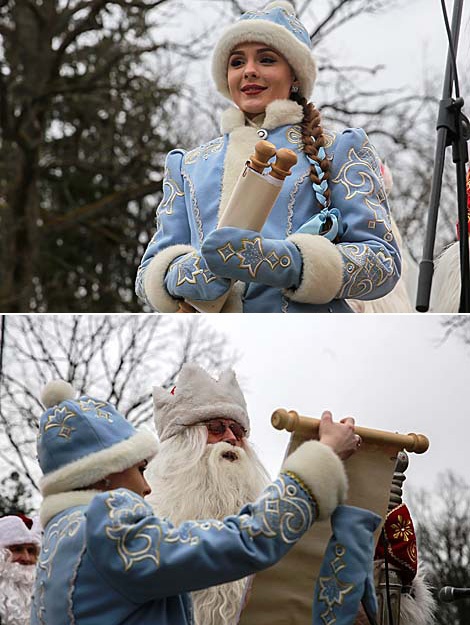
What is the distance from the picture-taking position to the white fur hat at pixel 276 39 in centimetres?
418

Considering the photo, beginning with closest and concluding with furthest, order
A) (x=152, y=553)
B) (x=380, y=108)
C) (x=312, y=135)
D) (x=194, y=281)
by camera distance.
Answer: (x=152, y=553) → (x=194, y=281) → (x=312, y=135) → (x=380, y=108)

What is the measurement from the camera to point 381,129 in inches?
469

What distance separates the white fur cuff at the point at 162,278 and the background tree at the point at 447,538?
83cm

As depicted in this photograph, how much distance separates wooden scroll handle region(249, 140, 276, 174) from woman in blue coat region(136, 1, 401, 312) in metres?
0.17

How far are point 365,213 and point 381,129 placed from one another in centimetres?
807

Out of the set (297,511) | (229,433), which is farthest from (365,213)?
(297,511)

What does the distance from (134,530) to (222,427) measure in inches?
29.4

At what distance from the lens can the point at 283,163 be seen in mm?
3668

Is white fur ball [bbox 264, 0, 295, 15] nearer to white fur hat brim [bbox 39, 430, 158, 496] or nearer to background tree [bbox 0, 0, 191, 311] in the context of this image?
white fur hat brim [bbox 39, 430, 158, 496]

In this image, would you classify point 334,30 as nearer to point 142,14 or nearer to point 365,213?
point 142,14

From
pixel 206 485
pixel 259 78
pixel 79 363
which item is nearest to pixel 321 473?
pixel 206 485

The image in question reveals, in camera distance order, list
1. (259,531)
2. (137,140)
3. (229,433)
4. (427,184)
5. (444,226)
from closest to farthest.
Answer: (259,531)
(229,433)
(444,226)
(427,184)
(137,140)

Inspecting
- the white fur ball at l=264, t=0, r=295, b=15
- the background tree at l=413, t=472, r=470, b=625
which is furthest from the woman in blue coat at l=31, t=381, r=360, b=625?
the white fur ball at l=264, t=0, r=295, b=15

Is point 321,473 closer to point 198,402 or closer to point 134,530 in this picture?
point 134,530
